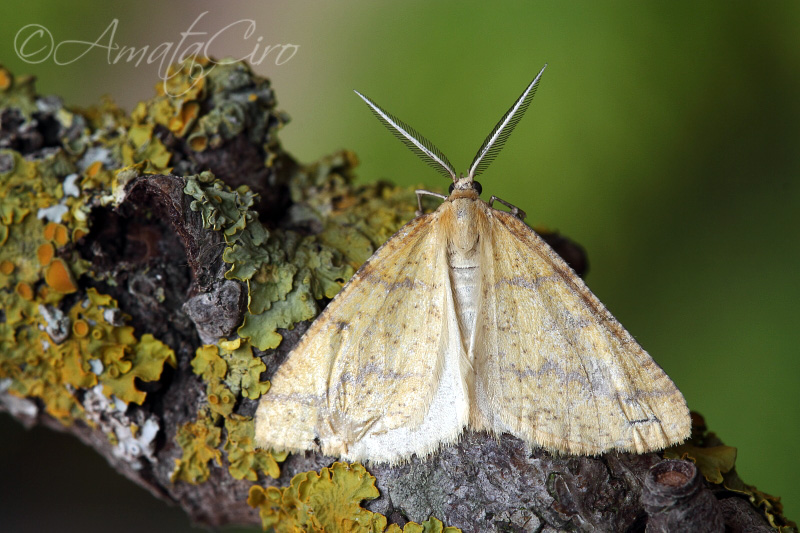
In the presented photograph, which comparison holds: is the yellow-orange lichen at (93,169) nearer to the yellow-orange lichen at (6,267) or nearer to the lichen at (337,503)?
the yellow-orange lichen at (6,267)

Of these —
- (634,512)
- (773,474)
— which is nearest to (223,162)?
(634,512)

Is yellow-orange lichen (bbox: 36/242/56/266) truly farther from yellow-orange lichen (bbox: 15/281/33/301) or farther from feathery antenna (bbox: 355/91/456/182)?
feathery antenna (bbox: 355/91/456/182)

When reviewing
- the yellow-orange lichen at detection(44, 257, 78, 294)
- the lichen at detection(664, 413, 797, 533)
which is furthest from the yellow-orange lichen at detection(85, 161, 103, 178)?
the lichen at detection(664, 413, 797, 533)

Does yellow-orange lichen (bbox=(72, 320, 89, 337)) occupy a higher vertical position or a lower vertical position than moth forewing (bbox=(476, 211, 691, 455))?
lower

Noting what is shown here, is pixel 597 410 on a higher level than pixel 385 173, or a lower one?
lower

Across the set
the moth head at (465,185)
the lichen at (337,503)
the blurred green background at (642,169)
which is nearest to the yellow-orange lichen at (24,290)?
the lichen at (337,503)

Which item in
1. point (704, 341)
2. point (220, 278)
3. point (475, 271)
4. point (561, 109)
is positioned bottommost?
point (220, 278)

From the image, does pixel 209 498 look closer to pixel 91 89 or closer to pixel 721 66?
pixel 721 66

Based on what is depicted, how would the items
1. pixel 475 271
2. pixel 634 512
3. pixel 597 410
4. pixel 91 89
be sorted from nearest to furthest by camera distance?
1. pixel 634 512
2. pixel 597 410
3. pixel 475 271
4. pixel 91 89
